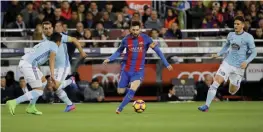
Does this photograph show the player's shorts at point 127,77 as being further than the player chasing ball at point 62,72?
No

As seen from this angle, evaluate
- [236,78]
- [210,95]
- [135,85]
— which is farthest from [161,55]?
[236,78]

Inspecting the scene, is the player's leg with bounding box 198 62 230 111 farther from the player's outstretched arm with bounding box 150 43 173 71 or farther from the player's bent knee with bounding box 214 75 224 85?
the player's outstretched arm with bounding box 150 43 173 71

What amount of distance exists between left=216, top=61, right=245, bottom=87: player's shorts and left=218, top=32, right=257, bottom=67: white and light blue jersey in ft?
0.36

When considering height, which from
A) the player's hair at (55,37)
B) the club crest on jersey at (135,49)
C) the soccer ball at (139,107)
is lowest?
the soccer ball at (139,107)

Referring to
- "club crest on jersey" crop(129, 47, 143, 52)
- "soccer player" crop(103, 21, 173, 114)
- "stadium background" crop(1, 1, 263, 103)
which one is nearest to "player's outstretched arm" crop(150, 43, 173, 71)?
A: "soccer player" crop(103, 21, 173, 114)

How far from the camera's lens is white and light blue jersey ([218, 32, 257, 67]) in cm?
1792

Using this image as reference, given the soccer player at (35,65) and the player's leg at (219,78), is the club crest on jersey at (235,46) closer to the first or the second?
the player's leg at (219,78)

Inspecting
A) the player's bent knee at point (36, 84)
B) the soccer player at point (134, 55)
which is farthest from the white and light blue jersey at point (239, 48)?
the player's bent knee at point (36, 84)

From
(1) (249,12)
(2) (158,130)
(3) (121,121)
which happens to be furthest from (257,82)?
(2) (158,130)

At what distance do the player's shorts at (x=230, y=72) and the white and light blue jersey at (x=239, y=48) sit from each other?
111mm

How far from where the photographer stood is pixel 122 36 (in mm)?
24156

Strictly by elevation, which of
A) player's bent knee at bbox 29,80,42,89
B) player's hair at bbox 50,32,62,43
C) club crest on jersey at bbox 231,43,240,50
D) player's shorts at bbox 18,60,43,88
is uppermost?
player's hair at bbox 50,32,62,43

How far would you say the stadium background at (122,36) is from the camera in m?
23.9

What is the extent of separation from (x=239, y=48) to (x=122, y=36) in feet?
22.5
